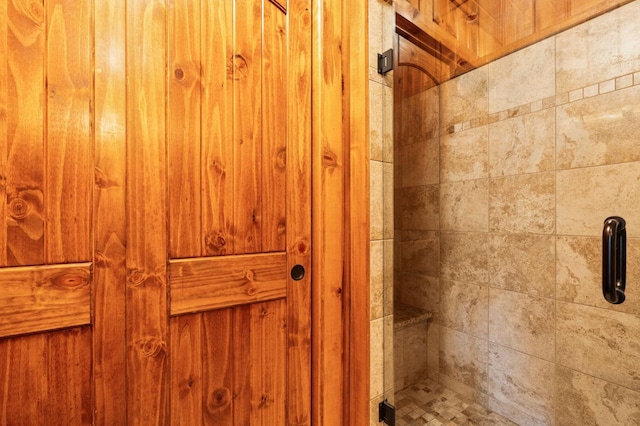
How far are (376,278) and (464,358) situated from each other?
1041 mm

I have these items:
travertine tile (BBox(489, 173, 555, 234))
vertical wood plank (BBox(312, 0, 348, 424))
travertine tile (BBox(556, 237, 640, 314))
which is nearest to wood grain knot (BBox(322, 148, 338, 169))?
vertical wood plank (BBox(312, 0, 348, 424))

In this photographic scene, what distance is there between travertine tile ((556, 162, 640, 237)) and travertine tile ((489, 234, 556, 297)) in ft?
0.40

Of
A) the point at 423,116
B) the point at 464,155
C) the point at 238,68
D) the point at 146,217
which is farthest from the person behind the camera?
the point at 423,116

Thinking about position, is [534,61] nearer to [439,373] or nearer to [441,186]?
[441,186]

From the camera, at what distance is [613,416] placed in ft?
3.70

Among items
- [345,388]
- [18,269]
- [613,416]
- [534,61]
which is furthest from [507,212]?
[18,269]

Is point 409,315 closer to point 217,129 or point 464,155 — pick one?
point 464,155

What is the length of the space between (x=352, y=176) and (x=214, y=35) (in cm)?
57

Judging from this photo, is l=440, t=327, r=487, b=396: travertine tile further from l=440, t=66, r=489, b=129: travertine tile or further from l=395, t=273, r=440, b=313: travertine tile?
l=440, t=66, r=489, b=129: travertine tile

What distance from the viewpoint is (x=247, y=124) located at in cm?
81

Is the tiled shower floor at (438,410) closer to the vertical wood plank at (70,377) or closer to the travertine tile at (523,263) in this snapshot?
the travertine tile at (523,263)

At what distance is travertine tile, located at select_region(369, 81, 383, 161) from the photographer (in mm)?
1011

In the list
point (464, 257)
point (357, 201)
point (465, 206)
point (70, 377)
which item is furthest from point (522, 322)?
point (70, 377)

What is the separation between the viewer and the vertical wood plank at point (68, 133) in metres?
0.60
